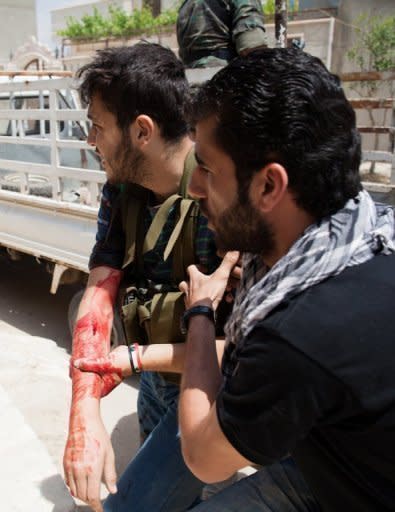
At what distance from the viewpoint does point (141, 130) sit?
5.49 ft

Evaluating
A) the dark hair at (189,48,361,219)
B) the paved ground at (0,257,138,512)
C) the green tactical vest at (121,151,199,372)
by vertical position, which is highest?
the dark hair at (189,48,361,219)

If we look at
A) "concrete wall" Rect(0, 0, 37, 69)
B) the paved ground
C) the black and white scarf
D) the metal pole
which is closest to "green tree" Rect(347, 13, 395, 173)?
the metal pole

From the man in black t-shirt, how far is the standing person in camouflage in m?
2.68

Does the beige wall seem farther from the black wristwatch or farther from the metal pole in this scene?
the black wristwatch

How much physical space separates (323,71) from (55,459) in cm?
241

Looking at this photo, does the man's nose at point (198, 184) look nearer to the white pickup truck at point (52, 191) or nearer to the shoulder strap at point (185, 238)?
the shoulder strap at point (185, 238)

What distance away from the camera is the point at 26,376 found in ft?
12.1

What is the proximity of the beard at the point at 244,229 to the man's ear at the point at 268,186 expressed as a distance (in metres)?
0.03

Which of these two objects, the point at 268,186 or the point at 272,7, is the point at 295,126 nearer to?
the point at 268,186

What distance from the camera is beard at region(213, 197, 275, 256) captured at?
1139mm

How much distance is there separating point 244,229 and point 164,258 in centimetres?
51

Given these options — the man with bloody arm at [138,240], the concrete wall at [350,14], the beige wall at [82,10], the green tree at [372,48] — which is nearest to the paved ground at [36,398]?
the man with bloody arm at [138,240]

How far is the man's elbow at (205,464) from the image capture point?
3.64ft

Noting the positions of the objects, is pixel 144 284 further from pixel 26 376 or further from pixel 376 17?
pixel 376 17
